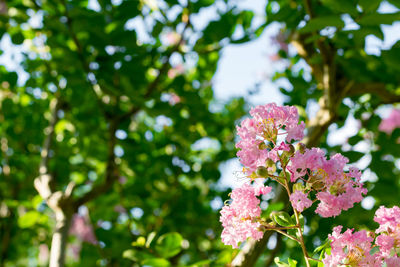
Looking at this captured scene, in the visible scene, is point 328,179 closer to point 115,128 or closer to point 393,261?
point 393,261

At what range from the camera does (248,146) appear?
0.67 meters

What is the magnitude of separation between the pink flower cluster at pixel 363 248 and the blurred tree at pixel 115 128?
0.48 metres

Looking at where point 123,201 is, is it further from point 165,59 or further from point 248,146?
point 248,146

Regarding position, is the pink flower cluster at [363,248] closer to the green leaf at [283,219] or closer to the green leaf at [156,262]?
the green leaf at [283,219]

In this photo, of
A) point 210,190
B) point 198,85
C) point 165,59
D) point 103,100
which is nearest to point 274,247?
point 210,190

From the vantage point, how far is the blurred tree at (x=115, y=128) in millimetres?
1415

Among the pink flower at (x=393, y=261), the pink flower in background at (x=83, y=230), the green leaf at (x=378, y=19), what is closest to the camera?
the pink flower at (x=393, y=261)

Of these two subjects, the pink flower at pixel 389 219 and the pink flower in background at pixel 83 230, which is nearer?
the pink flower at pixel 389 219

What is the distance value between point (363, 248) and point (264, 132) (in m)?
0.22

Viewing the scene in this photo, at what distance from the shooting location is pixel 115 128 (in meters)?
1.67

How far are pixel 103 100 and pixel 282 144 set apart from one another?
47.3 inches

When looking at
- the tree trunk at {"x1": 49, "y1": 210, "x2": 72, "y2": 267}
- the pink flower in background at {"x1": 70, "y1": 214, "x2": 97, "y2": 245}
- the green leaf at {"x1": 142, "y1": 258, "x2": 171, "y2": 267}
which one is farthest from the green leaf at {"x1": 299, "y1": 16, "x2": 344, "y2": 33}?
the pink flower in background at {"x1": 70, "y1": 214, "x2": 97, "y2": 245}

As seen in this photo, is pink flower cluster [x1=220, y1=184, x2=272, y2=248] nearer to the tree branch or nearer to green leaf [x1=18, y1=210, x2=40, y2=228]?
the tree branch

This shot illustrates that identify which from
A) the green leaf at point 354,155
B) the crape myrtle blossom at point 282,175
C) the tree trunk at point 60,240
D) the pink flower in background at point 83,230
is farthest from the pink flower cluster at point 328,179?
the pink flower in background at point 83,230
